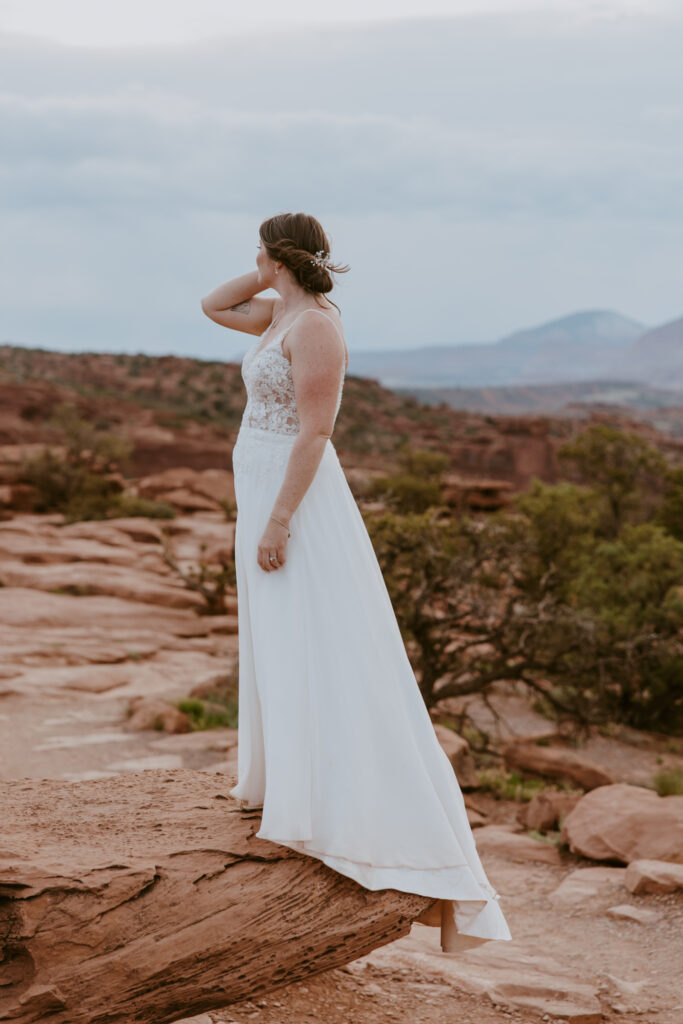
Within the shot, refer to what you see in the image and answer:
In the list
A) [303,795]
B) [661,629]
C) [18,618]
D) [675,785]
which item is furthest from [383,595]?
[18,618]

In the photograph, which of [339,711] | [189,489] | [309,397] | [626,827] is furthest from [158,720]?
[189,489]

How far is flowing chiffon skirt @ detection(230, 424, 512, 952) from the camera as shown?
3.40 meters

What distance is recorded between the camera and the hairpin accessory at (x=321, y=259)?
3.49 metres

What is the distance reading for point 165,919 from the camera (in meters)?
3.31

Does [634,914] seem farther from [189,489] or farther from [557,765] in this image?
[189,489]

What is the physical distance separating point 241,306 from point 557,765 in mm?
7258

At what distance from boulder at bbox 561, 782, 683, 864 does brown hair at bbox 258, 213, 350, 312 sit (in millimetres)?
4855

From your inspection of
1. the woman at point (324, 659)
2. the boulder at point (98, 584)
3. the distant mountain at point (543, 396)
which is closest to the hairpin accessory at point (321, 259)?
the woman at point (324, 659)

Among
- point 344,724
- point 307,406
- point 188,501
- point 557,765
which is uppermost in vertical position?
point 188,501

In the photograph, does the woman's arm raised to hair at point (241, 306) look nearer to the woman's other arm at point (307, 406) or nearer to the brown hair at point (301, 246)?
the brown hair at point (301, 246)

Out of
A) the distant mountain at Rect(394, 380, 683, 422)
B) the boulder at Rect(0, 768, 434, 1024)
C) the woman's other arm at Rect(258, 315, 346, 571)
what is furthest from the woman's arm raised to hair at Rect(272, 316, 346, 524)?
the distant mountain at Rect(394, 380, 683, 422)

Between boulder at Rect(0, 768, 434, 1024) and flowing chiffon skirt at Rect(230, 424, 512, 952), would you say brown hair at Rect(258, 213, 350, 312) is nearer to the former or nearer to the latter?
flowing chiffon skirt at Rect(230, 424, 512, 952)

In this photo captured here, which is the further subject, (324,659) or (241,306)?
(241,306)

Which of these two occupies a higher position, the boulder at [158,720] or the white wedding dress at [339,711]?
the white wedding dress at [339,711]
